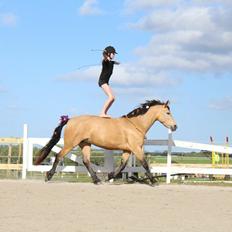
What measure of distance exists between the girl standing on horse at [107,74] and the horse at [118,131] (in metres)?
0.42

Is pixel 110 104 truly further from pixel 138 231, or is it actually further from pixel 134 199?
pixel 138 231

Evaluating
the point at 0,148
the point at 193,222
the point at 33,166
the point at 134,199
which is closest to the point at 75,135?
the point at 33,166

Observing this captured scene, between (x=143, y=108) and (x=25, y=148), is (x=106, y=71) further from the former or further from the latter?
(x=25, y=148)

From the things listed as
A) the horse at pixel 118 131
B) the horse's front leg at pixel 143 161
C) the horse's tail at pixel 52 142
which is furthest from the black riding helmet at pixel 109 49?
the horse's front leg at pixel 143 161

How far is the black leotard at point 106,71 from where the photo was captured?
13.1 m

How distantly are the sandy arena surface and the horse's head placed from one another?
1.93 meters

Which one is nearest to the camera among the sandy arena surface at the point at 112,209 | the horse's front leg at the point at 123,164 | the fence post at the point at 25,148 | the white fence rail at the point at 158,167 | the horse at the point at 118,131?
the sandy arena surface at the point at 112,209

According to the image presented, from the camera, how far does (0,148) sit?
23094 millimetres

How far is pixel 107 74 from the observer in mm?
13164

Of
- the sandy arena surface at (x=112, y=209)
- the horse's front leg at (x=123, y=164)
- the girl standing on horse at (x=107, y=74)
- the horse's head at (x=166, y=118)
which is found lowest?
the sandy arena surface at (x=112, y=209)

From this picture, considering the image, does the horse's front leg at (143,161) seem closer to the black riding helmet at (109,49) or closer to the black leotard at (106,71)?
the black leotard at (106,71)

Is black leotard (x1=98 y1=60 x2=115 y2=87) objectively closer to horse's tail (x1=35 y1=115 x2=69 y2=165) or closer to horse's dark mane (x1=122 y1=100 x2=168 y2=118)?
horse's dark mane (x1=122 y1=100 x2=168 y2=118)

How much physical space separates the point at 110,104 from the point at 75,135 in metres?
1.14

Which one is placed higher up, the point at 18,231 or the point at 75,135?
the point at 75,135
